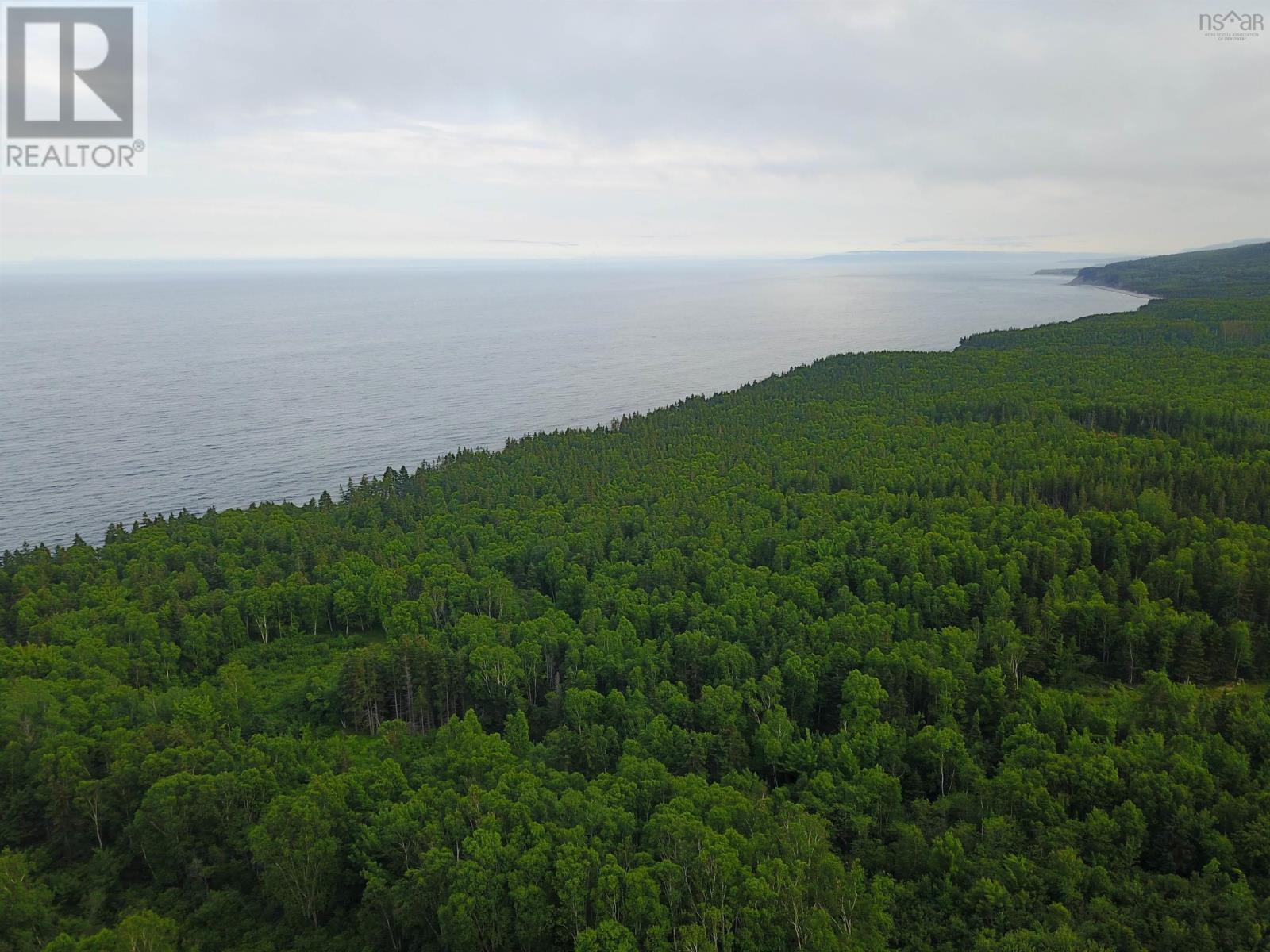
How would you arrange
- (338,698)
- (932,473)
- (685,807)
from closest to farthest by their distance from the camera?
(685,807), (338,698), (932,473)

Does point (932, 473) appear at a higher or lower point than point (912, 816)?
higher

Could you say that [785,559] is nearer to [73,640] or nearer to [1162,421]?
[73,640]

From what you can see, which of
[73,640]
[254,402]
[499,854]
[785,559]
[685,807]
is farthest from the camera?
[254,402]

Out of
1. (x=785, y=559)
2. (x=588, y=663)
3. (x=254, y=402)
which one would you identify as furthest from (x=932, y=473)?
(x=254, y=402)

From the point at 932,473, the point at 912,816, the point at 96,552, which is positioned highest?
the point at 932,473

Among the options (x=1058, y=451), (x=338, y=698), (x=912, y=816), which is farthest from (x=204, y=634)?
(x=1058, y=451)

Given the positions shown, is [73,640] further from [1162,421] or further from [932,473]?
[1162,421]

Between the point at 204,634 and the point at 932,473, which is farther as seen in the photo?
the point at 932,473
